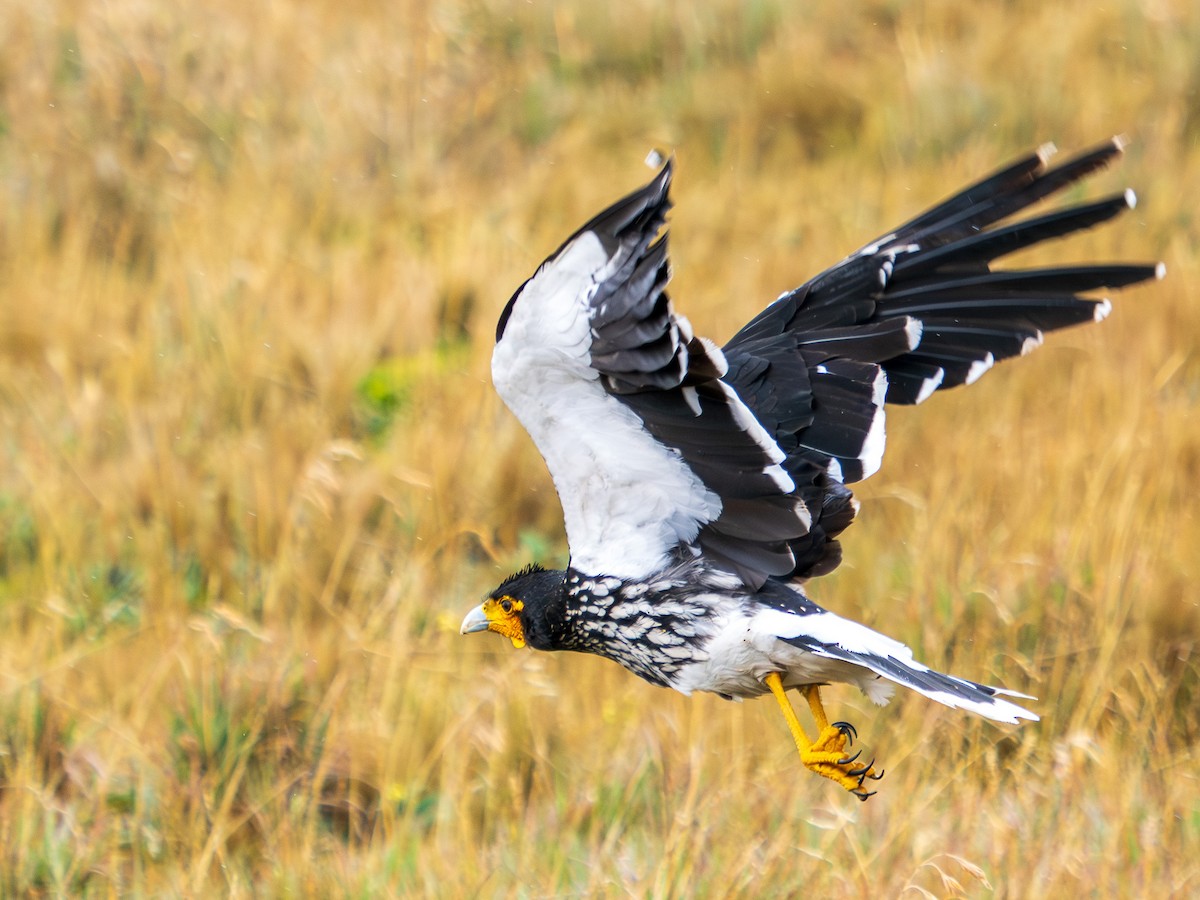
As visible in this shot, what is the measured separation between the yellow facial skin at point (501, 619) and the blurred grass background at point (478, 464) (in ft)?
0.96

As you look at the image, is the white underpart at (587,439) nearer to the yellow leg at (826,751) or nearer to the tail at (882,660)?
the tail at (882,660)

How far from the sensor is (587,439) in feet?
11.1

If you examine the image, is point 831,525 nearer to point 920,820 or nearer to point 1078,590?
point 920,820

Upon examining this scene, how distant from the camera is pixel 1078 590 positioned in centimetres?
460

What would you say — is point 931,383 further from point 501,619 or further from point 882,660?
point 501,619

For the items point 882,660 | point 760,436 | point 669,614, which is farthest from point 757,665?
point 760,436

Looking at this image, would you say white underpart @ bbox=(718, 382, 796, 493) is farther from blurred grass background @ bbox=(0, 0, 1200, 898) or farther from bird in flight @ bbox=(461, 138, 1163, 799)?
blurred grass background @ bbox=(0, 0, 1200, 898)

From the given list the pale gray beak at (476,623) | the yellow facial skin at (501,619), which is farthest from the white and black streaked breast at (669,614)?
the pale gray beak at (476,623)

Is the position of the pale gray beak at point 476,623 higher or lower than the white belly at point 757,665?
lower

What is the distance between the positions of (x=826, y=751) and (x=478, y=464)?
8.01 ft

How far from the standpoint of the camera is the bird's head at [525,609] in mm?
3781

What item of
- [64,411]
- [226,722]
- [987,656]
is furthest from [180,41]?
[987,656]

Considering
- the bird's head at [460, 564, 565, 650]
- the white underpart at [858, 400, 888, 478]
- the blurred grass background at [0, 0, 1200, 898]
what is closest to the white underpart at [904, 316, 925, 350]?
the white underpart at [858, 400, 888, 478]

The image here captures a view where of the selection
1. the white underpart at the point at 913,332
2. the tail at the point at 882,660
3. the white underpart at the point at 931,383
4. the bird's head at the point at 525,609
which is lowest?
the bird's head at the point at 525,609
